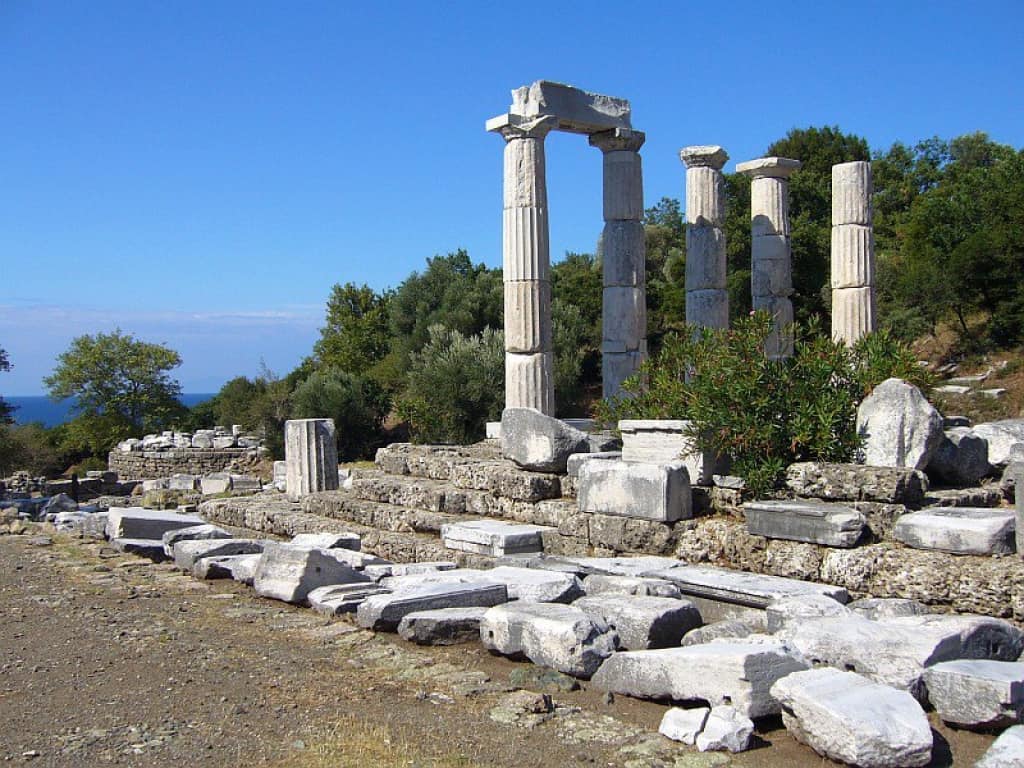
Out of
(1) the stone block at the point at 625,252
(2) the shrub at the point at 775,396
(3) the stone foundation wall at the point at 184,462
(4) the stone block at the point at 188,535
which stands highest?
(1) the stone block at the point at 625,252

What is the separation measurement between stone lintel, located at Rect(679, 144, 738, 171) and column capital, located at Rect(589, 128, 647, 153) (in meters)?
0.89

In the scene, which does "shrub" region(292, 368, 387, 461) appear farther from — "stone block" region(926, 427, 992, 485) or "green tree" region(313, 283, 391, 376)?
"stone block" region(926, 427, 992, 485)

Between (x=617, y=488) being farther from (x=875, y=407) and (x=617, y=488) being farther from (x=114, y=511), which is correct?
(x=114, y=511)

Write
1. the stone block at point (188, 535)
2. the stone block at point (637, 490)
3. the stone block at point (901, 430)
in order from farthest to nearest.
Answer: the stone block at point (188, 535), the stone block at point (637, 490), the stone block at point (901, 430)

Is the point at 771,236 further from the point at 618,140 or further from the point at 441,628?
the point at 441,628

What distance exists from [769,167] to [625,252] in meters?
2.99

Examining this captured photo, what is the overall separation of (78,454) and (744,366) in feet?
110

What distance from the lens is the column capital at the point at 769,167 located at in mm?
17172

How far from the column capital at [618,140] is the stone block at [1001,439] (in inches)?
339

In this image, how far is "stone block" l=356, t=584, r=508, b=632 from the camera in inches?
269

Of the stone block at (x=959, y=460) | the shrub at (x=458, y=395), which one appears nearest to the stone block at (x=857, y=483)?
the stone block at (x=959, y=460)

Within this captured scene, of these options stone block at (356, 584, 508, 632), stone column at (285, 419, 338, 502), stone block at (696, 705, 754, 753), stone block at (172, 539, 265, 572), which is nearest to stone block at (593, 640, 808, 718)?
stone block at (696, 705, 754, 753)

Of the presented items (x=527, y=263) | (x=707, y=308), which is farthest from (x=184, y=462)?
(x=707, y=308)

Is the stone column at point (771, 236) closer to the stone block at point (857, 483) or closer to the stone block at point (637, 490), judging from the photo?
the stone block at point (637, 490)
